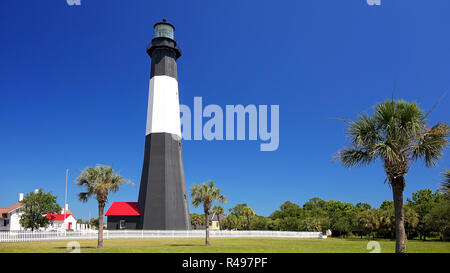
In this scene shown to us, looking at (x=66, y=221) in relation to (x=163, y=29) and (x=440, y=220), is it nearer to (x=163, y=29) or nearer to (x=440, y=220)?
(x=163, y=29)

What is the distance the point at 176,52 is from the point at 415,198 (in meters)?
54.2

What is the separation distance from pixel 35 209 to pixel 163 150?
1952cm

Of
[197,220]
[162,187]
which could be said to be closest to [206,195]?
[162,187]

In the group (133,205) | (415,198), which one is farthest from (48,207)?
(415,198)

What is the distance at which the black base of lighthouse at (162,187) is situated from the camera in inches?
1428

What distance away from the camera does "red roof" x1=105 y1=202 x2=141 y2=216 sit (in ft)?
126

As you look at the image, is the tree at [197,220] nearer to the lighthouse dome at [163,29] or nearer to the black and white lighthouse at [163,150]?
the black and white lighthouse at [163,150]

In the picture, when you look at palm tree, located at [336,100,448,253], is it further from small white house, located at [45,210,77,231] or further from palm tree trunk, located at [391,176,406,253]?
small white house, located at [45,210,77,231]

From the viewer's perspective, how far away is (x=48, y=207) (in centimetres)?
4234

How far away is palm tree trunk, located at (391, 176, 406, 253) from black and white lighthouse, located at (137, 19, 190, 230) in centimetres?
2811

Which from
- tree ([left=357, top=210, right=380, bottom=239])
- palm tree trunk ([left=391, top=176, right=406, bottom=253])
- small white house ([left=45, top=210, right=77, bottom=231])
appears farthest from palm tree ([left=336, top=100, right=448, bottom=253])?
small white house ([left=45, top=210, right=77, bottom=231])

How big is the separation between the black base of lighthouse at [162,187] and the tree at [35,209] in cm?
1435

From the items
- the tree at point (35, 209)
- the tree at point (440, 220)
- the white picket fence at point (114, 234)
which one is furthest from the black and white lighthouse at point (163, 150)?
the tree at point (440, 220)
